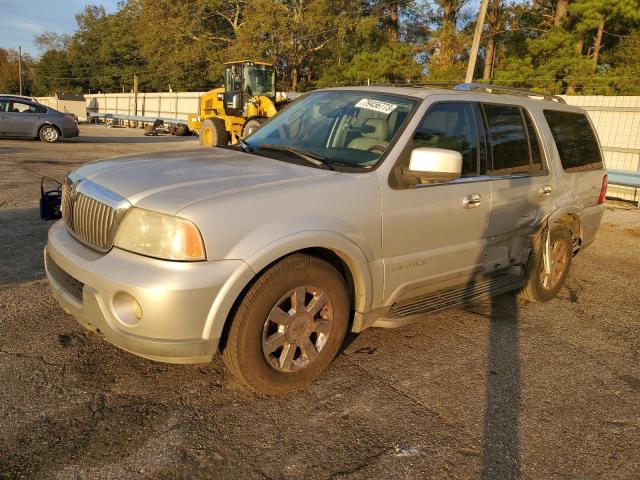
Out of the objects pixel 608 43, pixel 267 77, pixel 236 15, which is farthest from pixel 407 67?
pixel 236 15

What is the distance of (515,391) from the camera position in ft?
11.2

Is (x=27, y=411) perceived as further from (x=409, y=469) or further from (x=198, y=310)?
(x=409, y=469)

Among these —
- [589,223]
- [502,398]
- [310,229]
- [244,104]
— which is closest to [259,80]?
[244,104]

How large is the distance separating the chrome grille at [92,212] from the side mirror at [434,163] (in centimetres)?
176

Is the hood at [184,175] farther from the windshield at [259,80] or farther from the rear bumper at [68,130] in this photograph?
the windshield at [259,80]

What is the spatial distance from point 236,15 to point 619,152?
1554 inches

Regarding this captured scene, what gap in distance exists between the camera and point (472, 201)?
3965 millimetres

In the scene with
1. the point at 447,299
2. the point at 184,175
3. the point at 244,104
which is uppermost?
the point at 244,104

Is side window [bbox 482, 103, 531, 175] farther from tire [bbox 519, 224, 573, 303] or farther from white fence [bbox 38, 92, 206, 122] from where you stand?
white fence [bbox 38, 92, 206, 122]

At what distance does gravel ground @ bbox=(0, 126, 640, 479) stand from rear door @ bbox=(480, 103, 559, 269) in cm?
71

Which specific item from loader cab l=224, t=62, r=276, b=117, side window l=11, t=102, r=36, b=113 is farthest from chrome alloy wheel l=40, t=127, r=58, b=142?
loader cab l=224, t=62, r=276, b=117

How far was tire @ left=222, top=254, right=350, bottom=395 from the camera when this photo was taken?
2.92m

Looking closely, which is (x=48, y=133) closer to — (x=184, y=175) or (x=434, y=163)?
(x=184, y=175)

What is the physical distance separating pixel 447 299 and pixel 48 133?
18887mm
